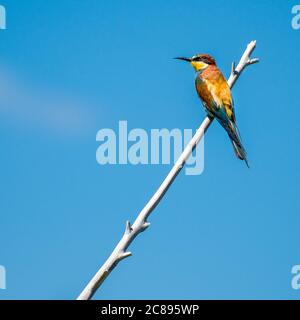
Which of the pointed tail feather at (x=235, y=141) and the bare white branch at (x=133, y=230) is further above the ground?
the pointed tail feather at (x=235, y=141)

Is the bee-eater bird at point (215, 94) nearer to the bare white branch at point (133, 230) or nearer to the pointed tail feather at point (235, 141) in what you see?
the pointed tail feather at point (235, 141)

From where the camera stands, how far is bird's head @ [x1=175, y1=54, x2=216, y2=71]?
4805 millimetres

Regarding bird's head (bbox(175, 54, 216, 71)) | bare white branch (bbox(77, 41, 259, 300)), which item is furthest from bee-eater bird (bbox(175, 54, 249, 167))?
bare white branch (bbox(77, 41, 259, 300))

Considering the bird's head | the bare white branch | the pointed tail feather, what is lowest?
the bare white branch

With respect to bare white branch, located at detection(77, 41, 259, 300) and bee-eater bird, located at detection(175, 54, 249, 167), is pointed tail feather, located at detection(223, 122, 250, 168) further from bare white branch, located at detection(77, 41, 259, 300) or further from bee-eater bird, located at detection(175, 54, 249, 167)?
bare white branch, located at detection(77, 41, 259, 300)

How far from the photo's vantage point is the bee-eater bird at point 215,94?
4199 millimetres

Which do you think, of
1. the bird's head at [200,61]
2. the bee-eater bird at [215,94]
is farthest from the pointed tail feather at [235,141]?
the bird's head at [200,61]

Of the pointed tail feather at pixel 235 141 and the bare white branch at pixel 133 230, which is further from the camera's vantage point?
the pointed tail feather at pixel 235 141

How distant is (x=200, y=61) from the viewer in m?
4.84

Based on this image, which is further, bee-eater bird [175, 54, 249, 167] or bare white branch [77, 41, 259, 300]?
bee-eater bird [175, 54, 249, 167]
